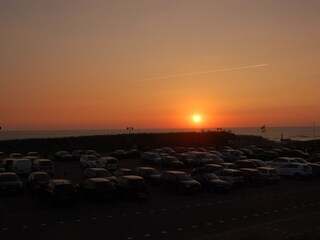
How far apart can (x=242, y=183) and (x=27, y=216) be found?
52.8 feet

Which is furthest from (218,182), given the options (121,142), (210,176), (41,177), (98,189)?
(121,142)

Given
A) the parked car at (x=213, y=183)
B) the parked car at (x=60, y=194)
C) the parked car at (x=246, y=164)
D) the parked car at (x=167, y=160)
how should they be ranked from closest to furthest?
the parked car at (x=60, y=194) → the parked car at (x=213, y=183) → the parked car at (x=246, y=164) → the parked car at (x=167, y=160)

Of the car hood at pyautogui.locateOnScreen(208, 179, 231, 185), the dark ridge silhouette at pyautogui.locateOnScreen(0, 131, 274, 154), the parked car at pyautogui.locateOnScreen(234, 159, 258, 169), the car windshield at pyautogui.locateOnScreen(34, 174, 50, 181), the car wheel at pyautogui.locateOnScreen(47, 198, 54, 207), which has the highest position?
the dark ridge silhouette at pyautogui.locateOnScreen(0, 131, 274, 154)

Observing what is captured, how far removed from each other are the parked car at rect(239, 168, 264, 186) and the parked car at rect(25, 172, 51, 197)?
48.4ft

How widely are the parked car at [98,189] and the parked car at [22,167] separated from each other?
13860 millimetres

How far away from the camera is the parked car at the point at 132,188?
26.8 metres

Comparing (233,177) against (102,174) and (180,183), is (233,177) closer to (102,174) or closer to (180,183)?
(180,183)

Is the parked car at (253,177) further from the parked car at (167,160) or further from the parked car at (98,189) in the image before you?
the parked car at (167,160)

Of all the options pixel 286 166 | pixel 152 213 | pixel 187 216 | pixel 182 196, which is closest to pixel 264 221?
pixel 187 216

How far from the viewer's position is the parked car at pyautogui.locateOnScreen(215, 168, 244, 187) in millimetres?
32250

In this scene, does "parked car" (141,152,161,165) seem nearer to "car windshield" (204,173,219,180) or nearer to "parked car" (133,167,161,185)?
"parked car" (133,167,161,185)

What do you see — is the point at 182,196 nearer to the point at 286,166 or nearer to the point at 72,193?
the point at 72,193

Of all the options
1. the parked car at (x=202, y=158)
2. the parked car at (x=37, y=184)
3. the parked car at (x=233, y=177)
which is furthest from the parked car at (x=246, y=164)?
the parked car at (x=37, y=184)

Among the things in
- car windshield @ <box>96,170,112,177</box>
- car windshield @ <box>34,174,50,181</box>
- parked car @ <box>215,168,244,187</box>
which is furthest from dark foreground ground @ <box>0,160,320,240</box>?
car windshield @ <box>96,170,112,177</box>
